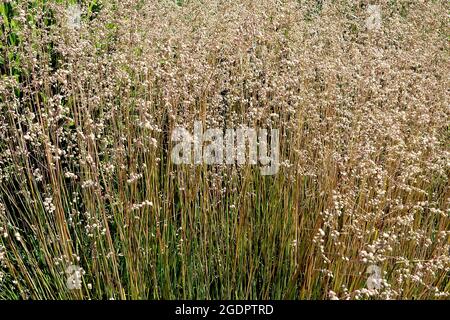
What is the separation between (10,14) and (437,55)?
9.06 ft

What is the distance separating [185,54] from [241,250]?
3.60 feet

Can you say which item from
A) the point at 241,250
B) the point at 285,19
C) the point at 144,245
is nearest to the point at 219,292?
the point at 241,250

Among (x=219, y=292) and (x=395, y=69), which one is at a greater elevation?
(x=395, y=69)

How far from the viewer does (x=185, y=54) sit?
2.89 meters

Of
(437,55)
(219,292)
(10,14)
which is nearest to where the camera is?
(219,292)

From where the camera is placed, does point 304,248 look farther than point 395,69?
No

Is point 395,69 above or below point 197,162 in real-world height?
above

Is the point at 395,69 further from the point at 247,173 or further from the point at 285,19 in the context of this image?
the point at 247,173

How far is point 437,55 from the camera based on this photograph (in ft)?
11.7

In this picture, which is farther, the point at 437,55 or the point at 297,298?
the point at 437,55

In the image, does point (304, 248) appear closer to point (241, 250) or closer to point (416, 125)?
point (241, 250)

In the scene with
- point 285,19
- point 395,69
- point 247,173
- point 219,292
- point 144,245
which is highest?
point 285,19

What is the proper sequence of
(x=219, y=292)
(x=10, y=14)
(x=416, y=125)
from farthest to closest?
(x=10, y=14)
(x=416, y=125)
(x=219, y=292)

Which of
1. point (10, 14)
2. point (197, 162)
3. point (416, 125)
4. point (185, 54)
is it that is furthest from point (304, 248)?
point (10, 14)
